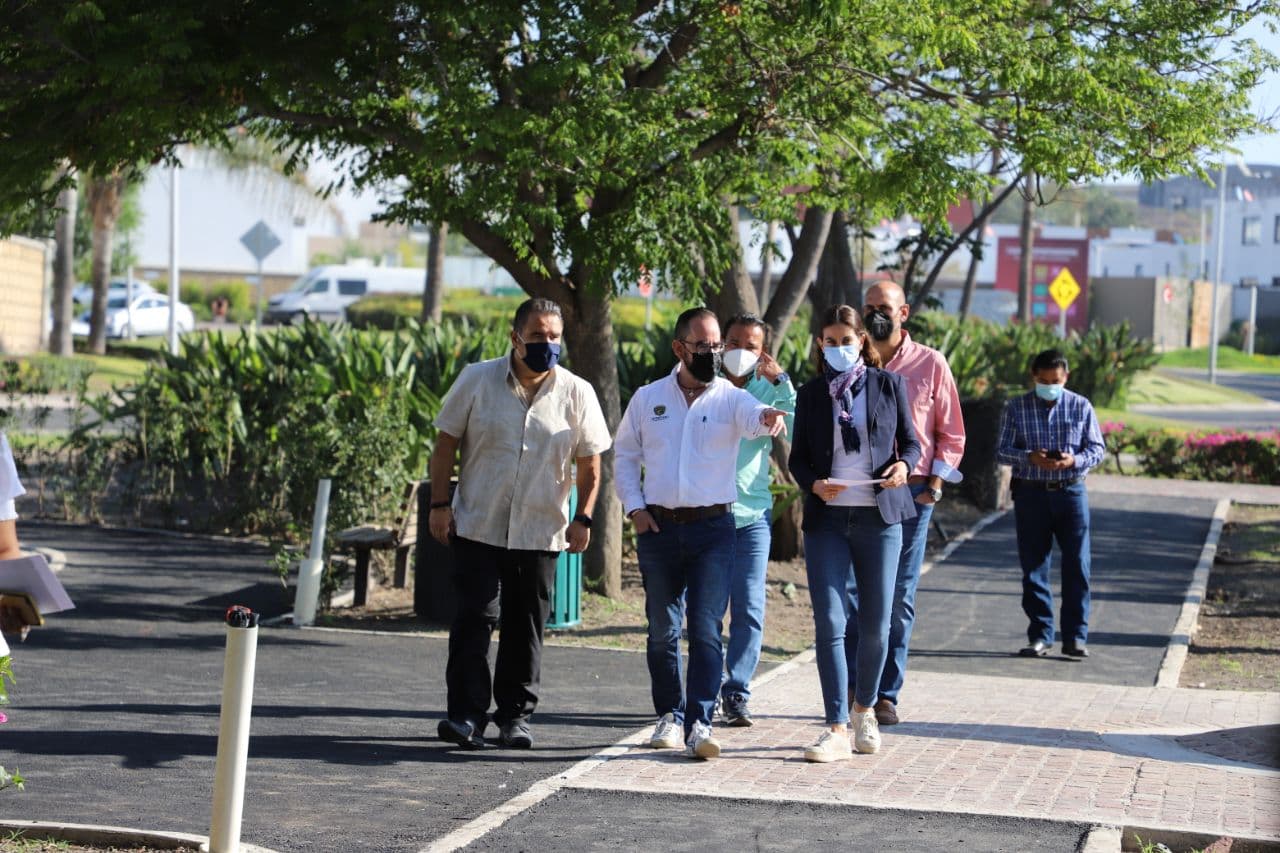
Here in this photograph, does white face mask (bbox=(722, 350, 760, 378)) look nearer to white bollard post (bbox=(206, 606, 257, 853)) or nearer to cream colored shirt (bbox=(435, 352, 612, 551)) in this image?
cream colored shirt (bbox=(435, 352, 612, 551))

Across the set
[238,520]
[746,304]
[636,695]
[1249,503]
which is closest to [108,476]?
[238,520]

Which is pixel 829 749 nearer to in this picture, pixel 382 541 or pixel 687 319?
pixel 687 319

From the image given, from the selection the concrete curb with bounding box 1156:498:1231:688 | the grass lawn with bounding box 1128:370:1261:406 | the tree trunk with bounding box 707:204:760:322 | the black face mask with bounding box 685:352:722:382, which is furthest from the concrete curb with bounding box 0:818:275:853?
the grass lawn with bounding box 1128:370:1261:406

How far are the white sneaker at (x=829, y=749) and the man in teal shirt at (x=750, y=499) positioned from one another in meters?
0.60

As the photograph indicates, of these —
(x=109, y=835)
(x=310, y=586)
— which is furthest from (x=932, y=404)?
(x=310, y=586)

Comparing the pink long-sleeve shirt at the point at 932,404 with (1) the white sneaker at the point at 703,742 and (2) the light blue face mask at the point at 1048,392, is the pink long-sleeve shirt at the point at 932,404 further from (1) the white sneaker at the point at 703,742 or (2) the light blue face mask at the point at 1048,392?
(2) the light blue face mask at the point at 1048,392

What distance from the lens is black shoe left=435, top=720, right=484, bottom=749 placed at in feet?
24.0

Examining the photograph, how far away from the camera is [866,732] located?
24.0 feet

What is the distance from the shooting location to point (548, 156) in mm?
10312

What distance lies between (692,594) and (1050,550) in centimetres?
399

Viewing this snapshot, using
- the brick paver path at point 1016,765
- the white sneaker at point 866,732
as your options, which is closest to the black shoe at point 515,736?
the brick paver path at point 1016,765

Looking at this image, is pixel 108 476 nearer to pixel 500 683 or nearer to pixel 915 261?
pixel 915 261

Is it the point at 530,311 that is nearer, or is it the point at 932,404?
the point at 530,311

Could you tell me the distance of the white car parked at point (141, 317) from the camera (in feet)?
153
